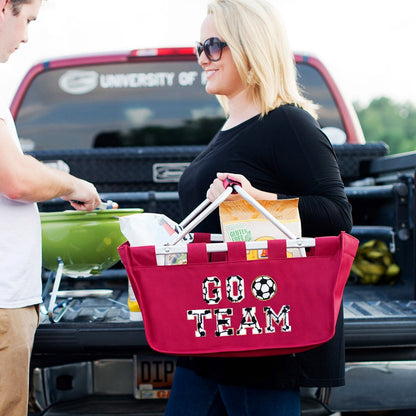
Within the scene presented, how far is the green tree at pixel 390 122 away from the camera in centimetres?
7488

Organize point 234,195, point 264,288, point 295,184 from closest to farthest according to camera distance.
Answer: point 264,288
point 234,195
point 295,184

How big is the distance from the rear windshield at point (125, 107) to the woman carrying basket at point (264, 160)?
6.65 feet

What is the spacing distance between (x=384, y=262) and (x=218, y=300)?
202 cm

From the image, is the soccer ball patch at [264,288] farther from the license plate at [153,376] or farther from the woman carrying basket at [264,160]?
the license plate at [153,376]

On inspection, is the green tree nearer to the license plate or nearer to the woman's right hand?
the license plate

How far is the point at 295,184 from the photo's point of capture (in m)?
1.80

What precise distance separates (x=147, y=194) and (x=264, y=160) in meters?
1.34

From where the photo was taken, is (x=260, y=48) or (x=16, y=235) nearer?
(x=16, y=235)

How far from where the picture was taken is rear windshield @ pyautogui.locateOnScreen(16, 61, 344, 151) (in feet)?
13.0

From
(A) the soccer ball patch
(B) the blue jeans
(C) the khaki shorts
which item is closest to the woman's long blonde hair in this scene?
(A) the soccer ball patch

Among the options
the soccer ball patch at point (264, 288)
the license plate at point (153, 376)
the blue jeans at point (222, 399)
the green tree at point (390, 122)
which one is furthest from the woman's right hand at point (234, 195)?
the green tree at point (390, 122)

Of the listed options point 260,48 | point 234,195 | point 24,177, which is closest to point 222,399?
point 234,195

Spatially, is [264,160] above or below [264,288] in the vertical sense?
above

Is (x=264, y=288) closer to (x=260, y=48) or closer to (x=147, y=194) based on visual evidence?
(x=260, y=48)
